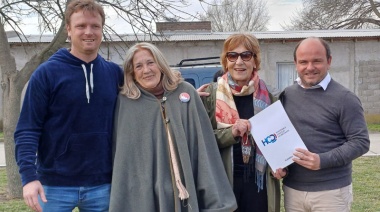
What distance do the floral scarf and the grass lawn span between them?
3605 mm

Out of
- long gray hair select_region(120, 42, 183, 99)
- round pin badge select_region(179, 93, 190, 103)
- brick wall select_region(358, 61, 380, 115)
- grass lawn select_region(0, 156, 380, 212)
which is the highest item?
long gray hair select_region(120, 42, 183, 99)

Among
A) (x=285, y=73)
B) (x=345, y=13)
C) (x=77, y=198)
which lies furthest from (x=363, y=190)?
(x=345, y=13)

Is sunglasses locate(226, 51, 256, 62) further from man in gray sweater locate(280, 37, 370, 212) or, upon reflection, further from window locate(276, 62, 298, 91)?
window locate(276, 62, 298, 91)

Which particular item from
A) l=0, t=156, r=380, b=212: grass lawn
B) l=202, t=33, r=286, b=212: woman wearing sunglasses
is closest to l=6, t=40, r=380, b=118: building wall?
l=0, t=156, r=380, b=212: grass lawn

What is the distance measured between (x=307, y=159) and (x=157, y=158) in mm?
944

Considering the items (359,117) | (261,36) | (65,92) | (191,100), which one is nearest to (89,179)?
(65,92)

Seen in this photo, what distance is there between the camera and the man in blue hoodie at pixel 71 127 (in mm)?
3168

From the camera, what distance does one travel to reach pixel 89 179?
3.30m

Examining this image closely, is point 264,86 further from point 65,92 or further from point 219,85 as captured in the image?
point 65,92

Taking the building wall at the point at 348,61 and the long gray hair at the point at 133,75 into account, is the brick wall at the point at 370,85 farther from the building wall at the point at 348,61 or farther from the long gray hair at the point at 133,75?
the long gray hair at the point at 133,75

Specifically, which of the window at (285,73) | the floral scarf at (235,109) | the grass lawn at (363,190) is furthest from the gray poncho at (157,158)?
the window at (285,73)

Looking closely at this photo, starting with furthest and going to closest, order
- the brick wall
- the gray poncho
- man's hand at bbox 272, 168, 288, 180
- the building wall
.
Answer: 1. the brick wall
2. the building wall
3. man's hand at bbox 272, 168, 288, 180
4. the gray poncho

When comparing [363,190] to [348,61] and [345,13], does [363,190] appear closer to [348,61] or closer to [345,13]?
[348,61]

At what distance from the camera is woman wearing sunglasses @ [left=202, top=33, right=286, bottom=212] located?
351cm
